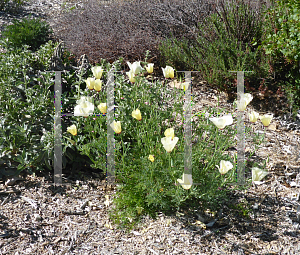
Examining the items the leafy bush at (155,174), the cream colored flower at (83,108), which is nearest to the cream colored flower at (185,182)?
the leafy bush at (155,174)

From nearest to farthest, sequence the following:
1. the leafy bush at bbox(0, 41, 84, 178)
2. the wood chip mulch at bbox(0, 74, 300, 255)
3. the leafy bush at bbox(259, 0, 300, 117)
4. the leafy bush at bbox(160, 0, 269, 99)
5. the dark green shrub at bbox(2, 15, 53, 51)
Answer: the wood chip mulch at bbox(0, 74, 300, 255)
the leafy bush at bbox(0, 41, 84, 178)
the leafy bush at bbox(259, 0, 300, 117)
the leafy bush at bbox(160, 0, 269, 99)
the dark green shrub at bbox(2, 15, 53, 51)

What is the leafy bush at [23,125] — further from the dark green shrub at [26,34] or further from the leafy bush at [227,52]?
the dark green shrub at [26,34]

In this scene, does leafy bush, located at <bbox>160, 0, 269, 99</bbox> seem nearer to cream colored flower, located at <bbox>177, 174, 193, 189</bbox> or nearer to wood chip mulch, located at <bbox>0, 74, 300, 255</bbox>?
wood chip mulch, located at <bbox>0, 74, 300, 255</bbox>

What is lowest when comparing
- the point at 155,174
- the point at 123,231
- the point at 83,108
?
the point at 123,231

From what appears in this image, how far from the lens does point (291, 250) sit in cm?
223

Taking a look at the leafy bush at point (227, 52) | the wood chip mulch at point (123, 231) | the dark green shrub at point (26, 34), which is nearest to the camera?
the wood chip mulch at point (123, 231)

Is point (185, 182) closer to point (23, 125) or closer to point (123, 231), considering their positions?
point (123, 231)

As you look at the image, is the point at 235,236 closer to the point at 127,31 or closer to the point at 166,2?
the point at 127,31

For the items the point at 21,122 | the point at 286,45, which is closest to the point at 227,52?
the point at 286,45

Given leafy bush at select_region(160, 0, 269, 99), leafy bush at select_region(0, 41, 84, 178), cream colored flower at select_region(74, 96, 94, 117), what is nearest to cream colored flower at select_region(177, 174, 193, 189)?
cream colored flower at select_region(74, 96, 94, 117)

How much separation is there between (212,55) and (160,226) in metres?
2.53

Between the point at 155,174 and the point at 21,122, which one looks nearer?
the point at 155,174

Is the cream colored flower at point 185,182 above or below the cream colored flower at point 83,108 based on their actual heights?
below

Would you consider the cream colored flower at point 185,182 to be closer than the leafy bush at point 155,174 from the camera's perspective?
Yes
